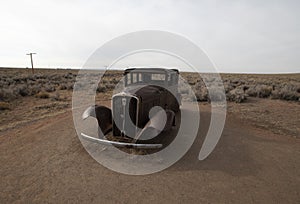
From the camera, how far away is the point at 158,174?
13.0ft

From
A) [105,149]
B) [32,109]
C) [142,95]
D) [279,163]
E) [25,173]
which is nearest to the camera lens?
[25,173]

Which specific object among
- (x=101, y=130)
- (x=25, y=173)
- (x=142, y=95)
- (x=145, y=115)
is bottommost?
(x=25, y=173)

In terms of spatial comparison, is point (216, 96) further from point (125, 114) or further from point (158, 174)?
point (158, 174)

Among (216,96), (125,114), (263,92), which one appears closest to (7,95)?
(125,114)

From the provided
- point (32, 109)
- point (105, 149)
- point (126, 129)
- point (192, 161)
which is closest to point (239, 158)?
point (192, 161)

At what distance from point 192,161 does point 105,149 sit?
2.34 metres

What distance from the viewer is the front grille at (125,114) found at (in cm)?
514

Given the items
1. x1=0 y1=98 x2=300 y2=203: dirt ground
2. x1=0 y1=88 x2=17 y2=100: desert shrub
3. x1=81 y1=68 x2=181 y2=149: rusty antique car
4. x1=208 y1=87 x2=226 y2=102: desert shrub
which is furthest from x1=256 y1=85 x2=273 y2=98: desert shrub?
x1=0 y1=88 x2=17 y2=100: desert shrub

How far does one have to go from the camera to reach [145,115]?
215 inches

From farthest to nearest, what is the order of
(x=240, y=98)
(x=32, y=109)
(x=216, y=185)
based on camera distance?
(x=240, y=98) → (x=32, y=109) → (x=216, y=185)

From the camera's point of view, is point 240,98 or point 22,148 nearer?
point 22,148

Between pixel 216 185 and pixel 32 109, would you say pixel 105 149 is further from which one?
pixel 32 109

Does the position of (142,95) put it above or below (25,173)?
above

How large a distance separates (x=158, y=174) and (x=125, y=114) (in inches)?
76.8
